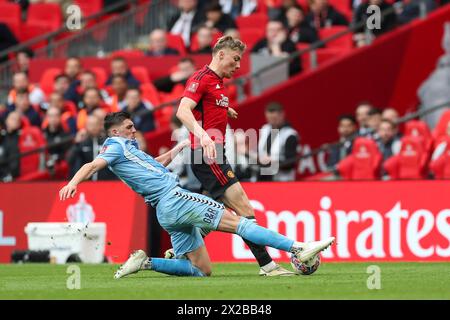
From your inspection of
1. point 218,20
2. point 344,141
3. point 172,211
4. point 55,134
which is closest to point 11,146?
point 55,134

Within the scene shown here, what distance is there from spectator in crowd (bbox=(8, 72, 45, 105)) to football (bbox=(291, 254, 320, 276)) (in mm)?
11290

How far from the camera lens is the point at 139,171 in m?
13.1

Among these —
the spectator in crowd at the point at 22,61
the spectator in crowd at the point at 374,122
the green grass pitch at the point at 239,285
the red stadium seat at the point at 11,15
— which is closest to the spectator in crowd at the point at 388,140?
the spectator in crowd at the point at 374,122

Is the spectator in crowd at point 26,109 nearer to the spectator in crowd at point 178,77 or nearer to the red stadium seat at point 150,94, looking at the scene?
the red stadium seat at point 150,94

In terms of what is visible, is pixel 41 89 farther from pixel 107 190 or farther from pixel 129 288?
pixel 129 288

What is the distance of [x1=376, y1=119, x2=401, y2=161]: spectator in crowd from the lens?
1991 centimetres

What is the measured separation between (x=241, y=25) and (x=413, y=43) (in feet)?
11.2

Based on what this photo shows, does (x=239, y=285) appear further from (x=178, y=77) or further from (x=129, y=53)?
(x=129, y=53)

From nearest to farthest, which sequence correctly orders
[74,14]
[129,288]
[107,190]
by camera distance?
[129,288], [107,190], [74,14]

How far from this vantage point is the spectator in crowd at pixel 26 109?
2331 centimetres

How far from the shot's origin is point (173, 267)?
13.4 m

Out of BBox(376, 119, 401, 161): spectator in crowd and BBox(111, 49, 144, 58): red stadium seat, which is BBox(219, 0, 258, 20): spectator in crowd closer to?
BBox(111, 49, 144, 58): red stadium seat
